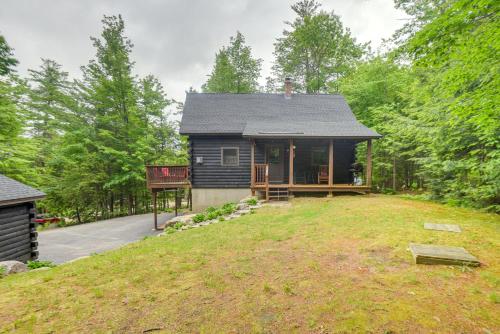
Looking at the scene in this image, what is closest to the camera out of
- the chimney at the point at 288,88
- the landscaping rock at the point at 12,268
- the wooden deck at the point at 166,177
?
the landscaping rock at the point at 12,268

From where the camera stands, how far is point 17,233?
22.4 ft

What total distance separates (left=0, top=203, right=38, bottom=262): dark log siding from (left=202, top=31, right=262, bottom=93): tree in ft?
55.2

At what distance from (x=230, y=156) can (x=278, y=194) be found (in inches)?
133

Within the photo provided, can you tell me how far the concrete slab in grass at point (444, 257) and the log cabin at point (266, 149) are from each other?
22.5ft

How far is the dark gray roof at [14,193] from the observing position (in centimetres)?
619

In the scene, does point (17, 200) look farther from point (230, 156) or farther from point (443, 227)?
point (443, 227)

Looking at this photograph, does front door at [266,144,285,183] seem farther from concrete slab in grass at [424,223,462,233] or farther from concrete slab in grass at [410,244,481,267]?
concrete slab in grass at [410,244,481,267]

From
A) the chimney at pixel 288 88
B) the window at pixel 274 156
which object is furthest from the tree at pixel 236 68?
the window at pixel 274 156

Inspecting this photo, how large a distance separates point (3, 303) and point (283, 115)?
40.5 feet

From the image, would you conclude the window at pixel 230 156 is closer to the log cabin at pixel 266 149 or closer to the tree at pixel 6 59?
the log cabin at pixel 266 149

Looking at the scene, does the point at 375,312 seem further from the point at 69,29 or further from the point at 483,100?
the point at 69,29

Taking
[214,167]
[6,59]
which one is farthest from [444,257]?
[6,59]

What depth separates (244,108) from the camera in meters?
13.3

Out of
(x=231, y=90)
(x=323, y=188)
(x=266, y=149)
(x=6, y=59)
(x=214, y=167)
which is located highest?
(x=231, y=90)
